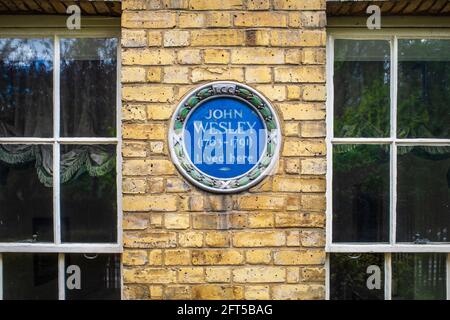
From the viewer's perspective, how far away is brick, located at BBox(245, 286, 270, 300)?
7.70 feet

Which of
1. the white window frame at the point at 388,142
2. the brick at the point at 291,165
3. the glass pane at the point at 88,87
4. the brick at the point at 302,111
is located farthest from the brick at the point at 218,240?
the glass pane at the point at 88,87

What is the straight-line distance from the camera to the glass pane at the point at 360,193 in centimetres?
252

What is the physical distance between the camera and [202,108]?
7.77 feet

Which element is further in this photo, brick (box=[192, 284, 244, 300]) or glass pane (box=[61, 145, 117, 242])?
glass pane (box=[61, 145, 117, 242])

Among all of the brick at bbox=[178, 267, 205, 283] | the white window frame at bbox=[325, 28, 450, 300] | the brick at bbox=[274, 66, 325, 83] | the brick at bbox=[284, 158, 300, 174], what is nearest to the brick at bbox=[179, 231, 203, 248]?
the brick at bbox=[178, 267, 205, 283]

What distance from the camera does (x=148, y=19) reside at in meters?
2.35

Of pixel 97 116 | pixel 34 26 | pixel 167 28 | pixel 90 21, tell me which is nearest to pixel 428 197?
pixel 167 28

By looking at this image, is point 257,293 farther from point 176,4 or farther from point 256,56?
point 176,4

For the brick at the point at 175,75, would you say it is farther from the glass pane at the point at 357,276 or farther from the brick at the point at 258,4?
the glass pane at the point at 357,276

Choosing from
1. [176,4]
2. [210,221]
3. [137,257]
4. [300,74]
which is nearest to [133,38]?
[176,4]

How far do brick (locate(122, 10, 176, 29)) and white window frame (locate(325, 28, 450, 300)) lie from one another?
0.88m

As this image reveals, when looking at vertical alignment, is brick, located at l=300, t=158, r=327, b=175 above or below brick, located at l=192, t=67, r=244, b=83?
below

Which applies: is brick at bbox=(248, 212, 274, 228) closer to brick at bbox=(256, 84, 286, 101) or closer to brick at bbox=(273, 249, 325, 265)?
brick at bbox=(273, 249, 325, 265)

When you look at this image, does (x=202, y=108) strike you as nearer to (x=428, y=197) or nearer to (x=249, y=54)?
(x=249, y=54)
